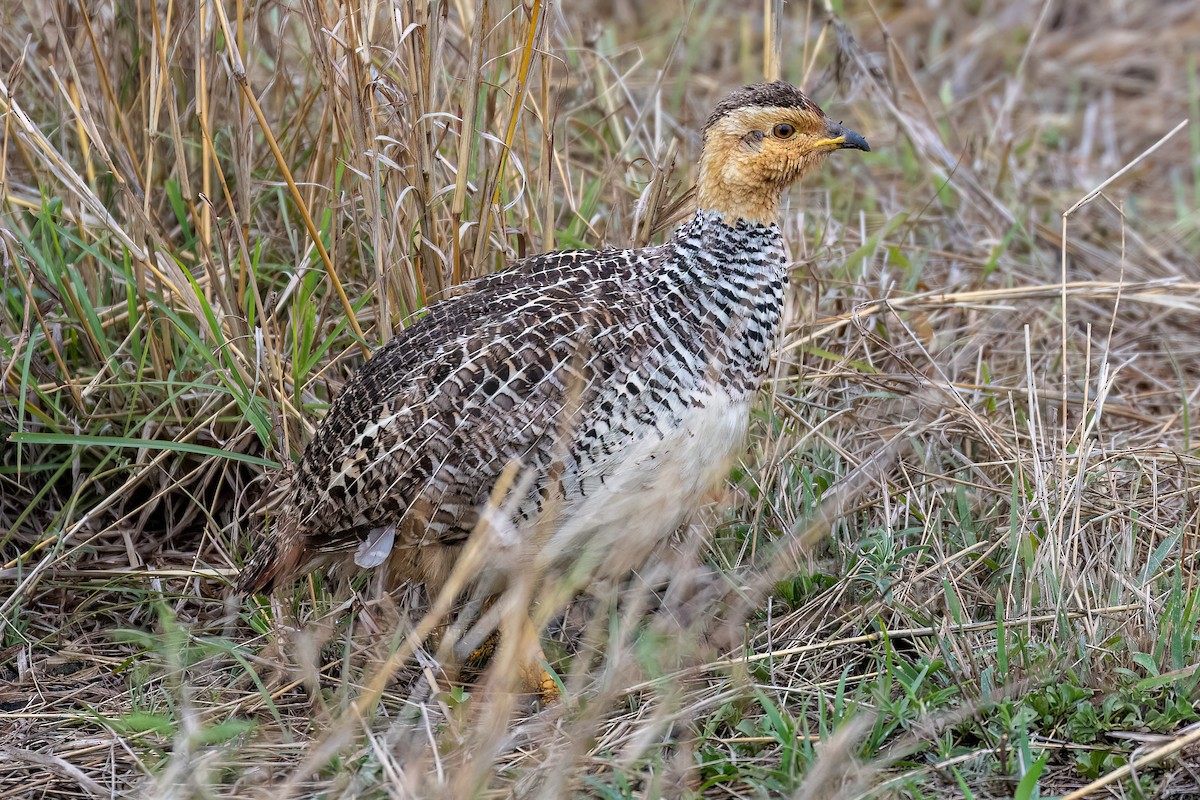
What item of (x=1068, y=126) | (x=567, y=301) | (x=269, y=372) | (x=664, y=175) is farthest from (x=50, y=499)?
(x=1068, y=126)

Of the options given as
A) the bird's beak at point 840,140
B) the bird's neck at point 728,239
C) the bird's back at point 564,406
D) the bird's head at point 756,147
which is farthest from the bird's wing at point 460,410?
the bird's beak at point 840,140

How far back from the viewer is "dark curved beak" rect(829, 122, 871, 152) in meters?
3.13

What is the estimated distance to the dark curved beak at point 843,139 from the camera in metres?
3.13

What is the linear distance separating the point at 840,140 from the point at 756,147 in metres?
0.23

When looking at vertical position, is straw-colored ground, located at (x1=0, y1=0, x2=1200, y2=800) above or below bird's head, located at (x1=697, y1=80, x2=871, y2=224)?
below

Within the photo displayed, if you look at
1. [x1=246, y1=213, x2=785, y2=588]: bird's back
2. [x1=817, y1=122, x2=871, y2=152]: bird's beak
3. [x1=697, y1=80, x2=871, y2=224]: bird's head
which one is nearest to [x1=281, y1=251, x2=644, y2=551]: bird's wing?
[x1=246, y1=213, x2=785, y2=588]: bird's back

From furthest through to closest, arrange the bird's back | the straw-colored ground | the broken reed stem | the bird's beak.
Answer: the bird's beak, the broken reed stem, the bird's back, the straw-colored ground

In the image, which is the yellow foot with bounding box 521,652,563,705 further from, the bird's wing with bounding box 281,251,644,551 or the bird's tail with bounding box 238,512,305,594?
the bird's tail with bounding box 238,512,305,594

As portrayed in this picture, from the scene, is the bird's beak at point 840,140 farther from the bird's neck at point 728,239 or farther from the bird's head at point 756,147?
the bird's neck at point 728,239

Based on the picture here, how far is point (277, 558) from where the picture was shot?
3051 millimetres

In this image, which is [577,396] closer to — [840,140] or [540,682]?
[540,682]

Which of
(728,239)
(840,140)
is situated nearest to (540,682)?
(728,239)

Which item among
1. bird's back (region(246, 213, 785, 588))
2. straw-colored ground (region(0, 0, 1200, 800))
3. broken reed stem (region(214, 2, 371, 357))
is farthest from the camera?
broken reed stem (region(214, 2, 371, 357))

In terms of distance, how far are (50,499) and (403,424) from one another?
131 centimetres
